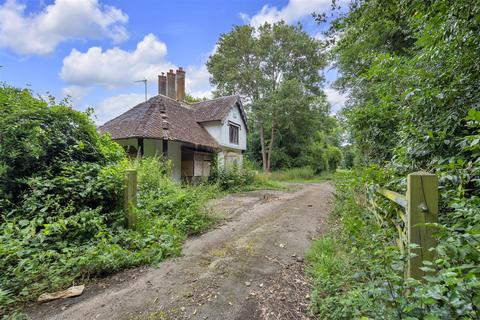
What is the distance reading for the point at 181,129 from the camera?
486 inches

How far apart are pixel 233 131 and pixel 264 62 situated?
1111cm

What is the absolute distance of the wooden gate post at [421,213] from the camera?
5.73 ft

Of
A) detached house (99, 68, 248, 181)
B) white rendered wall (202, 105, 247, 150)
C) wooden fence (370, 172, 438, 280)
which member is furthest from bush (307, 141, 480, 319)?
white rendered wall (202, 105, 247, 150)

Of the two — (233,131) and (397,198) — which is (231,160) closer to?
(233,131)

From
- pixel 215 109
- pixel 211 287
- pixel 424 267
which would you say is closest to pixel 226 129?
pixel 215 109

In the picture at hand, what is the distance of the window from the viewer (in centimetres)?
1656

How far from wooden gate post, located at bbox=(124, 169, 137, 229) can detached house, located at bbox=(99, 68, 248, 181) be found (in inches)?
248

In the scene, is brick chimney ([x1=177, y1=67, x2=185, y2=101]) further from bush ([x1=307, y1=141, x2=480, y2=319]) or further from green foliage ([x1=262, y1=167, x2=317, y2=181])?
bush ([x1=307, y1=141, x2=480, y2=319])

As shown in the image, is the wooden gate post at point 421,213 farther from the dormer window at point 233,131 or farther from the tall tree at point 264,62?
the tall tree at point 264,62

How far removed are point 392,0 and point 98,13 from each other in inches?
305

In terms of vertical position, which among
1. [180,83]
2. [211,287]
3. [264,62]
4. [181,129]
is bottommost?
[211,287]

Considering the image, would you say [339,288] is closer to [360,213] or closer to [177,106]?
[360,213]

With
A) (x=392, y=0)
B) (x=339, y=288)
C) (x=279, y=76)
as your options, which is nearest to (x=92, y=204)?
(x=339, y=288)

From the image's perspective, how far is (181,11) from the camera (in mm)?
6801
